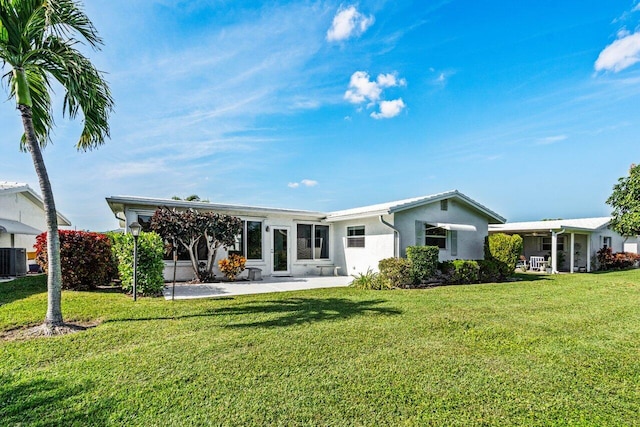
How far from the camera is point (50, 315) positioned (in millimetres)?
6609

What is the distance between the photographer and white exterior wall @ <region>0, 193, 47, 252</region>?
16.8 m

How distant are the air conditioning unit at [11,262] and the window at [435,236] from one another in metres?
19.4

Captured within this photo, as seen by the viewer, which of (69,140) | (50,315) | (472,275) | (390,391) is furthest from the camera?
(472,275)

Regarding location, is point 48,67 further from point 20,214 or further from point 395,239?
point 20,214

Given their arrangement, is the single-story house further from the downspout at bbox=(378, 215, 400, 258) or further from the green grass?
the downspout at bbox=(378, 215, 400, 258)

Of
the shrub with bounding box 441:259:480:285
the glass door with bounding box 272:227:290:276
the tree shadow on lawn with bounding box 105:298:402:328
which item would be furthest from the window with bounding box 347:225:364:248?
the tree shadow on lawn with bounding box 105:298:402:328

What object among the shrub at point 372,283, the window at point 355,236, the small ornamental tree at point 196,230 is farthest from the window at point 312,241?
the shrub at point 372,283

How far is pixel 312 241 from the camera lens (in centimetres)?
1825

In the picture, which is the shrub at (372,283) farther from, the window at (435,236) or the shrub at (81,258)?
the shrub at (81,258)

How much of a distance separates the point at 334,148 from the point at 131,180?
37.8 ft

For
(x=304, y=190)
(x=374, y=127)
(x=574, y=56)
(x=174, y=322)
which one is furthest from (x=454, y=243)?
(x=174, y=322)

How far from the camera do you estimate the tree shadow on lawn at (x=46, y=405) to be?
3.48 meters

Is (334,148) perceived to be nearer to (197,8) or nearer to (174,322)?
(197,8)

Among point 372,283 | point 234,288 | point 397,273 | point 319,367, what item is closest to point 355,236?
point 397,273
